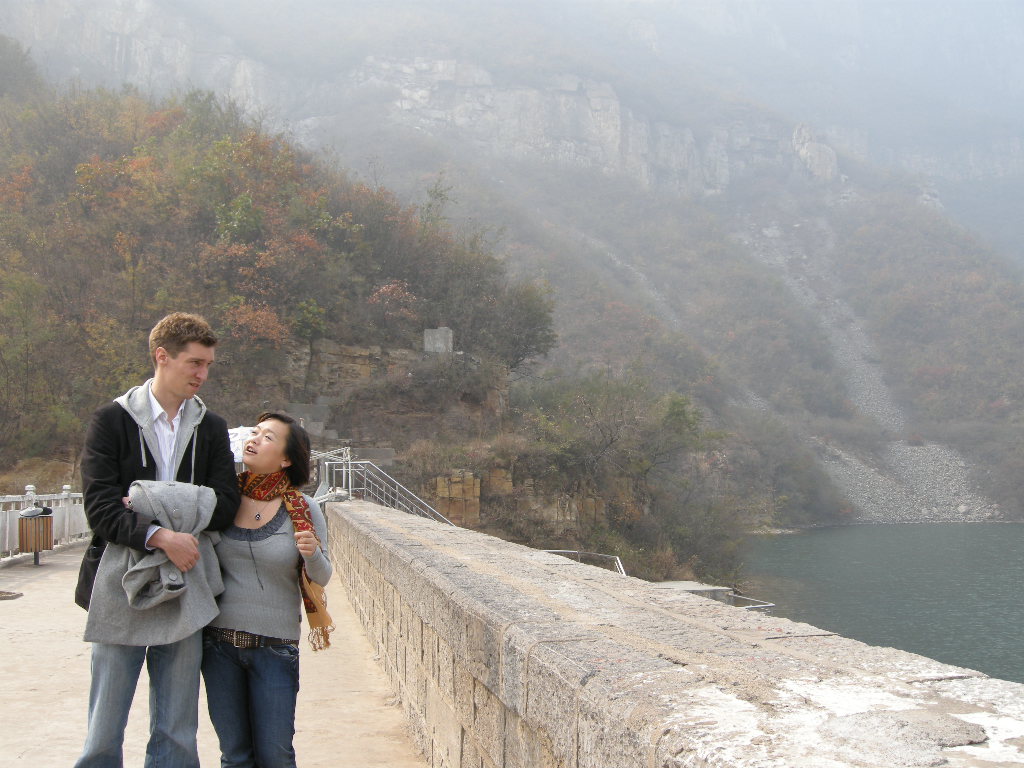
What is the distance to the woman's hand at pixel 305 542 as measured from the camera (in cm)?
282

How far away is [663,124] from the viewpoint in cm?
11438

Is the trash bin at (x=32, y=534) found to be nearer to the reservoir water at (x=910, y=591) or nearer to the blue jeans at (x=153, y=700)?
the blue jeans at (x=153, y=700)

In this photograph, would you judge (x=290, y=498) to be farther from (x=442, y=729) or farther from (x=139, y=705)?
(x=139, y=705)

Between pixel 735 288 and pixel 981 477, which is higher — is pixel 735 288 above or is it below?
above

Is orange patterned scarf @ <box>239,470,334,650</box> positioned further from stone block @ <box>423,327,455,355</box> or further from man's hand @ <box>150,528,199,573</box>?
stone block @ <box>423,327,455,355</box>

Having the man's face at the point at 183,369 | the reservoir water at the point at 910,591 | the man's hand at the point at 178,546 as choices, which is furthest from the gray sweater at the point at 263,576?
the reservoir water at the point at 910,591

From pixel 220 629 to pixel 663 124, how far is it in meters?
119

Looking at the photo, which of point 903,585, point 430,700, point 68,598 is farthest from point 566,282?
point 430,700

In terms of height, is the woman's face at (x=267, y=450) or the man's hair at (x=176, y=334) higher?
the man's hair at (x=176, y=334)

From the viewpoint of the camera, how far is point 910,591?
27094 millimetres

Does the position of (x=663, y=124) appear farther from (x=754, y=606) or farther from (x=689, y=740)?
(x=689, y=740)

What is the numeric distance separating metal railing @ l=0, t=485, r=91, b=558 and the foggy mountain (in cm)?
4236

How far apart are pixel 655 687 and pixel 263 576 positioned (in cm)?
139

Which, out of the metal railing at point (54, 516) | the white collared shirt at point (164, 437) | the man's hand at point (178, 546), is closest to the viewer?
the man's hand at point (178, 546)
